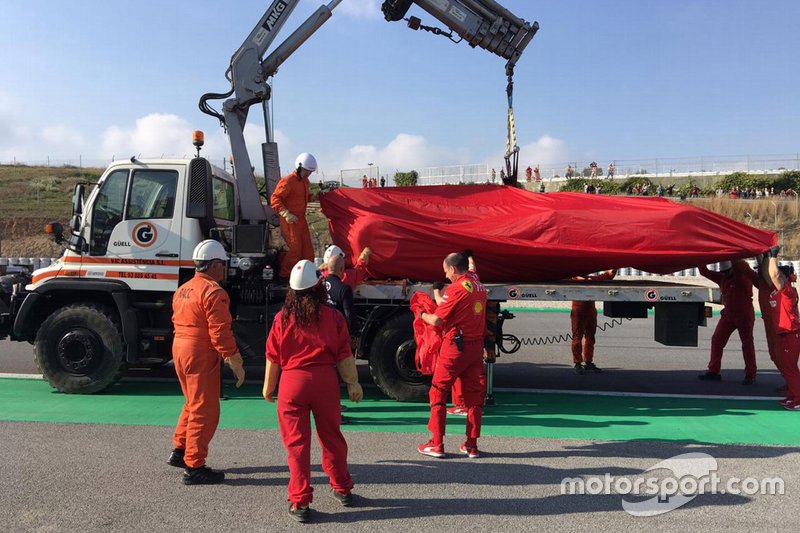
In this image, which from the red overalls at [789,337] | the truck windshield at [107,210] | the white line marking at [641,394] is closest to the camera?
the red overalls at [789,337]

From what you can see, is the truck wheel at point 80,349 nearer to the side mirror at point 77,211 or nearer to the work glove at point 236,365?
the side mirror at point 77,211

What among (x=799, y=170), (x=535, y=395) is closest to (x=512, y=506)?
(x=535, y=395)

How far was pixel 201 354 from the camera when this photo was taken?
15.6 ft

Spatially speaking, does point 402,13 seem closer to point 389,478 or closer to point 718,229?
point 718,229

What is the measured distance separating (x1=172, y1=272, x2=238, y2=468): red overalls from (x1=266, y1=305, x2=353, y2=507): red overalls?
58 cm

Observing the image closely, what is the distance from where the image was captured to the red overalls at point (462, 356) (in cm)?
540

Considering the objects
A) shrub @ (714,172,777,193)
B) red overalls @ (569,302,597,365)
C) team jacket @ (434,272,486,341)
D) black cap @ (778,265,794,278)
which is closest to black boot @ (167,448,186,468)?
team jacket @ (434,272,486,341)

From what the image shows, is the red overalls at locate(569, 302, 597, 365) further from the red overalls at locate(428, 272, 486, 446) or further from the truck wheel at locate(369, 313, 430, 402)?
the red overalls at locate(428, 272, 486, 446)

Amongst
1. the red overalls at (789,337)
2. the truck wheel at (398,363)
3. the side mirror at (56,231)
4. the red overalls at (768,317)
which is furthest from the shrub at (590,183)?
the side mirror at (56,231)

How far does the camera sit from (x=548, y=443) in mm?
5922

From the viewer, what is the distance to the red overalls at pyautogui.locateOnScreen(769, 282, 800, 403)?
7.15 meters

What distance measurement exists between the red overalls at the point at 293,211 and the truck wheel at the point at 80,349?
6.92 feet

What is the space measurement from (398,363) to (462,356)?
1880 millimetres

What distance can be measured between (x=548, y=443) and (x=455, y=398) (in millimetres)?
977
